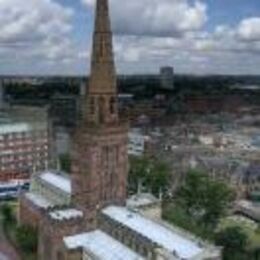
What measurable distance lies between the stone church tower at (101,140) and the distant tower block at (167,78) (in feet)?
441

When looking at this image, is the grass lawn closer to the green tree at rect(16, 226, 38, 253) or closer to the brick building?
the green tree at rect(16, 226, 38, 253)

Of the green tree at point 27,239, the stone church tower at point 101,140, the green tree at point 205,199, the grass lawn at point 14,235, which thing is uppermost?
the stone church tower at point 101,140

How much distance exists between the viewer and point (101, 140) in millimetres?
51250

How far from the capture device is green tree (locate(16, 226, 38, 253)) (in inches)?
2299

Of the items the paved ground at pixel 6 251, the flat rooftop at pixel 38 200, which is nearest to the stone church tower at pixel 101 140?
the paved ground at pixel 6 251

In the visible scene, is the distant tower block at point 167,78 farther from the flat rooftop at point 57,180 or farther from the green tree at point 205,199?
the green tree at point 205,199

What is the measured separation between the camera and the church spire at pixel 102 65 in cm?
5034

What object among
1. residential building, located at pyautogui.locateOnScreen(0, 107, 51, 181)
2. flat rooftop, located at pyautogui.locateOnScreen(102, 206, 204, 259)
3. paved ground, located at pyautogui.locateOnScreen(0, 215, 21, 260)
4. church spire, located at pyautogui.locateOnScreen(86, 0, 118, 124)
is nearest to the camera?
flat rooftop, located at pyautogui.locateOnScreen(102, 206, 204, 259)

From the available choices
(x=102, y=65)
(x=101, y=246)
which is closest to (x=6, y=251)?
(x=101, y=246)

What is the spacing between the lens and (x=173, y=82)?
623 feet

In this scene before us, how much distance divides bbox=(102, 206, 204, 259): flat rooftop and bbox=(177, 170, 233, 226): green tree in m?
18.3

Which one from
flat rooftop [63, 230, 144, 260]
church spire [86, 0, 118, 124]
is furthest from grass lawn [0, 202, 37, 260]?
church spire [86, 0, 118, 124]

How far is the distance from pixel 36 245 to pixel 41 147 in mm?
48913

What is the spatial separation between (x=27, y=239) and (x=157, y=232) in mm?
18593
